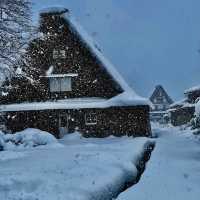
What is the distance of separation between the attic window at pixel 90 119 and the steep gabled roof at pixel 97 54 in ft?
8.38

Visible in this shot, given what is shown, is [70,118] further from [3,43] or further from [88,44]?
[3,43]

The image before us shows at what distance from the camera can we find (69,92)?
1101 inches

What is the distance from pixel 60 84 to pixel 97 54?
11.5ft

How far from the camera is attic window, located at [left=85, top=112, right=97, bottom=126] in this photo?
27.6 metres

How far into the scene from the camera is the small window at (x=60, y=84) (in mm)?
28094

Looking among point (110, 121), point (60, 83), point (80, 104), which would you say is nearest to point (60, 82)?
point (60, 83)

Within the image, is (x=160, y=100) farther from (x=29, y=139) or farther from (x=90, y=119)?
(x=29, y=139)

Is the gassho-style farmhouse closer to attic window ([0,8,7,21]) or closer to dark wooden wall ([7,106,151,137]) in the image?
dark wooden wall ([7,106,151,137])

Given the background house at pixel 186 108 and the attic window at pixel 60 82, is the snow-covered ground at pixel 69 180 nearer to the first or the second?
the attic window at pixel 60 82

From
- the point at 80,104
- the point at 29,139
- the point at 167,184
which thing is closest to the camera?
the point at 167,184

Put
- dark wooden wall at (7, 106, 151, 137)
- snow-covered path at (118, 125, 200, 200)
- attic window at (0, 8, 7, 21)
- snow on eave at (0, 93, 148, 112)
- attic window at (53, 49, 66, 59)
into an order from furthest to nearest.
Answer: attic window at (53, 49, 66, 59)
dark wooden wall at (7, 106, 151, 137)
snow on eave at (0, 93, 148, 112)
attic window at (0, 8, 7, 21)
snow-covered path at (118, 125, 200, 200)

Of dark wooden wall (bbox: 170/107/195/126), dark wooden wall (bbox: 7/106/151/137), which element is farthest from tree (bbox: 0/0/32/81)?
dark wooden wall (bbox: 170/107/195/126)

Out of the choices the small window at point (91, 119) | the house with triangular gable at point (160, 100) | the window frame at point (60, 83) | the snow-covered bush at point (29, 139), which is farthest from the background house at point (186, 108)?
the snow-covered bush at point (29, 139)

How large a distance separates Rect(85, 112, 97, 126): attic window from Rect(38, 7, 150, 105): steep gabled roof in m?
2.55
